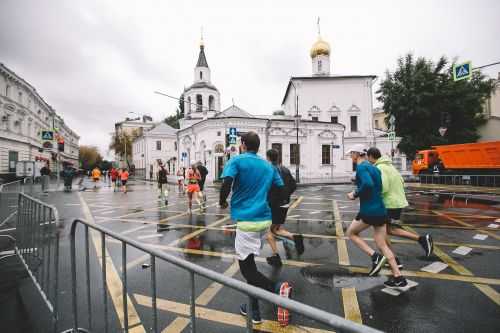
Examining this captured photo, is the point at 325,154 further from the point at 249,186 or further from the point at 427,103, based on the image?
the point at 249,186

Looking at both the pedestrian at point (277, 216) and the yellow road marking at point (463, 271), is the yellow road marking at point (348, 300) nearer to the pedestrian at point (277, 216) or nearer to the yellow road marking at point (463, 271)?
the pedestrian at point (277, 216)

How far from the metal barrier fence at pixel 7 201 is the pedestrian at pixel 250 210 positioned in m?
9.13

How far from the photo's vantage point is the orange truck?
1935 centimetres

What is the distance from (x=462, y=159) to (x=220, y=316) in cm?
2469

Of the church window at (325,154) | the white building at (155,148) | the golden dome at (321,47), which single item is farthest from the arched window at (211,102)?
the golden dome at (321,47)

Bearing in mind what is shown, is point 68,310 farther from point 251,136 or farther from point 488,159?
point 488,159

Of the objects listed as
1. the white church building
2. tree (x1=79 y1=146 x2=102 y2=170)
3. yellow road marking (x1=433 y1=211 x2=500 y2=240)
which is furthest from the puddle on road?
tree (x1=79 y1=146 x2=102 y2=170)

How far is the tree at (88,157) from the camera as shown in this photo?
101 meters

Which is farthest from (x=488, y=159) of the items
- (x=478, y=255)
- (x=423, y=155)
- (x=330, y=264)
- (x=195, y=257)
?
(x=195, y=257)

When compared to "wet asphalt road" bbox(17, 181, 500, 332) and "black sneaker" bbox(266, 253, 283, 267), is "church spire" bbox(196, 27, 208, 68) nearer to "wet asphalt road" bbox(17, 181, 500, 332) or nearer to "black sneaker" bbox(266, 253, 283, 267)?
"wet asphalt road" bbox(17, 181, 500, 332)

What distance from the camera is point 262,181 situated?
9.98 feet

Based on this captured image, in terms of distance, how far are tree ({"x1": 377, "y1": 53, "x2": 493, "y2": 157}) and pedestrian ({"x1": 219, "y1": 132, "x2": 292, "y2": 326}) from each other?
101 feet

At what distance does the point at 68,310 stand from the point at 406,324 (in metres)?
3.79

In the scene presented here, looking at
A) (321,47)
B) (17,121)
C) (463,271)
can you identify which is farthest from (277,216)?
(17,121)
